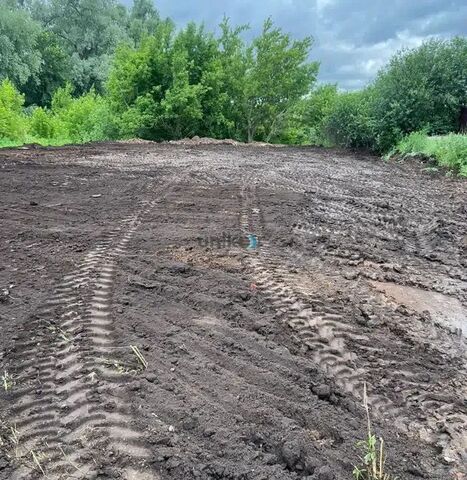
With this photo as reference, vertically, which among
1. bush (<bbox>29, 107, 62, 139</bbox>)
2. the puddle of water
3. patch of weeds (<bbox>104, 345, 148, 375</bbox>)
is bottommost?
the puddle of water

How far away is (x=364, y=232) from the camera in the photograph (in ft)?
19.6

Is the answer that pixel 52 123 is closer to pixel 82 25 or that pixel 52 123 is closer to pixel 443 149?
pixel 443 149

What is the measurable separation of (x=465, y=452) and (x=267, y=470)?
1.14 m

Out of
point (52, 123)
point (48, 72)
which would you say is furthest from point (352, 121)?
point (48, 72)

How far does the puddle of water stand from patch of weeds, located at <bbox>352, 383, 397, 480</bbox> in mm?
1835

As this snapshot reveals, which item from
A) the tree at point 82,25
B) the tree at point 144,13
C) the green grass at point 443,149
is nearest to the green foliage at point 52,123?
the green grass at point 443,149

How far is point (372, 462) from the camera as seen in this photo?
2291 millimetres

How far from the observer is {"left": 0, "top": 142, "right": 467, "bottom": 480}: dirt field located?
2332 mm

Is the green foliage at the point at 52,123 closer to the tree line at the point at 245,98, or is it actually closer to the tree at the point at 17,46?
the tree line at the point at 245,98

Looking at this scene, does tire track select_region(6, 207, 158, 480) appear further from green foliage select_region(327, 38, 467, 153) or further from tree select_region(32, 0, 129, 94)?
tree select_region(32, 0, 129, 94)

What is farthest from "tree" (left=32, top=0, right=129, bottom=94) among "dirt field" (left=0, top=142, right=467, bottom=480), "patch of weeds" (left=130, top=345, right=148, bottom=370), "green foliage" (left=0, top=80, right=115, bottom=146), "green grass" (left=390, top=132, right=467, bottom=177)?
"patch of weeds" (left=130, top=345, right=148, bottom=370)

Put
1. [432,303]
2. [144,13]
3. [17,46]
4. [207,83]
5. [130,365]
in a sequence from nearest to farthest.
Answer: [130,365], [432,303], [207,83], [17,46], [144,13]

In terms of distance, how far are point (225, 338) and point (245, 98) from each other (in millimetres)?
19131

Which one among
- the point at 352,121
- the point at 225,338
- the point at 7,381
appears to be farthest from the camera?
the point at 352,121
